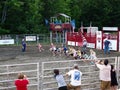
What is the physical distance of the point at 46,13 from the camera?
82938 mm

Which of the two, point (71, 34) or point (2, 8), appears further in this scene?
point (2, 8)

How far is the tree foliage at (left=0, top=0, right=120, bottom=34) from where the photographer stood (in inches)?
2891

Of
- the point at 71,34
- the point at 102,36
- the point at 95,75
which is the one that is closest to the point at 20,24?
the point at 71,34

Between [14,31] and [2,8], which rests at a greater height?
[2,8]

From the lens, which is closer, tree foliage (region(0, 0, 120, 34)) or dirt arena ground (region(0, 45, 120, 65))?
dirt arena ground (region(0, 45, 120, 65))

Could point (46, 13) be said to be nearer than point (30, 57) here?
No

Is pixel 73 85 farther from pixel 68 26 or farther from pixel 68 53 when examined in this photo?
pixel 68 26

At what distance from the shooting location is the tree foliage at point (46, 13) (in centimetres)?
7344

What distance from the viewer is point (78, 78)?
14578mm

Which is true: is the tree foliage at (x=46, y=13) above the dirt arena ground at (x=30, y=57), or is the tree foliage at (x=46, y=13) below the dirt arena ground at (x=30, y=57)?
above

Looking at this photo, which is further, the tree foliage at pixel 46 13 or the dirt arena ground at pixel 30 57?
the tree foliage at pixel 46 13

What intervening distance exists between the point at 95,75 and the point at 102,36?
25.0 metres

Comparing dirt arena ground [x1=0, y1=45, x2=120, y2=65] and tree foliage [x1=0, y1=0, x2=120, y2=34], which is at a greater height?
tree foliage [x1=0, y1=0, x2=120, y2=34]

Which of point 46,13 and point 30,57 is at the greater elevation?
point 46,13
